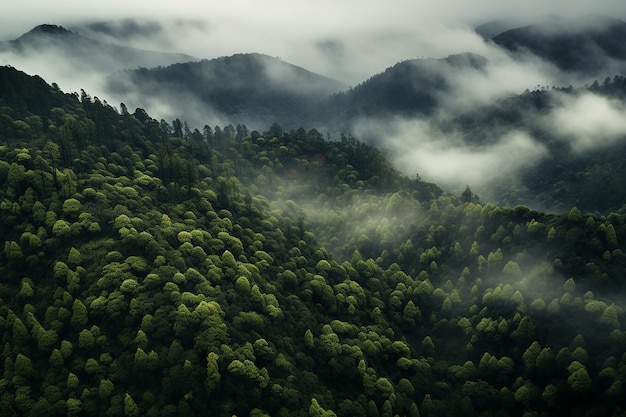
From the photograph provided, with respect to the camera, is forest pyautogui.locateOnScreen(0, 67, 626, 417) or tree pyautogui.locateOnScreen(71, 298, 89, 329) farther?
tree pyautogui.locateOnScreen(71, 298, 89, 329)

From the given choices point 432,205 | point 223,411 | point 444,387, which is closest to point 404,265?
point 432,205

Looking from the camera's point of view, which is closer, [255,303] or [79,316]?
[79,316]

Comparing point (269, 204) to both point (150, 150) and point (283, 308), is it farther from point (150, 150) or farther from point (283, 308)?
point (283, 308)

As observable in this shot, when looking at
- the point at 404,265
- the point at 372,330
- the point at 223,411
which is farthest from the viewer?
the point at 404,265

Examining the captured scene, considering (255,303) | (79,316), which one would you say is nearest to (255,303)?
(255,303)

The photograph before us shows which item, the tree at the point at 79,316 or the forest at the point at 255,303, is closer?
the forest at the point at 255,303

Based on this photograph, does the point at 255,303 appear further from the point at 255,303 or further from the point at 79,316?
the point at 79,316

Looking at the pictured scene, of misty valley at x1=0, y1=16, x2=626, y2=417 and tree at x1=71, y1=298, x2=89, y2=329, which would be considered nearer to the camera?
misty valley at x1=0, y1=16, x2=626, y2=417

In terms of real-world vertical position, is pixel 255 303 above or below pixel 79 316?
below
